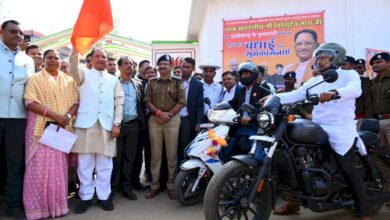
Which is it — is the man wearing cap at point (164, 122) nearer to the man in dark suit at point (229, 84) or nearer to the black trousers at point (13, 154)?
the man in dark suit at point (229, 84)

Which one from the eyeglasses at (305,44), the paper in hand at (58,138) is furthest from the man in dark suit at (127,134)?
the eyeglasses at (305,44)

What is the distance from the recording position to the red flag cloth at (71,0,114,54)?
14.2 feet

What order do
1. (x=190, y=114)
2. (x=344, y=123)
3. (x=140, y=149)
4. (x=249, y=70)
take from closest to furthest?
1. (x=344, y=123)
2. (x=249, y=70)
3. (x=190, y=114)
4. (x=140, y=149)

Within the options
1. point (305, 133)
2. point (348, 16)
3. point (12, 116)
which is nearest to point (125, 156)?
point (12, 116)

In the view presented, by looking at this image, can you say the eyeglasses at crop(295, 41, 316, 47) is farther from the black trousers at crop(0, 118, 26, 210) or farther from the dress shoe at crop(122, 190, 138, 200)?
the black trousers at crop(0, 118, 26, 210)

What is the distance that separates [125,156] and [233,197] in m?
2.23

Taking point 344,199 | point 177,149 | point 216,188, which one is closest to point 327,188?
point 344,199

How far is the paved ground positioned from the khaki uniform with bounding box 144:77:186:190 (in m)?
0.51

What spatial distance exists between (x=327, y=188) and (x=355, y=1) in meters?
5.99

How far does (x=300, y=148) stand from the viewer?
340 centimetres

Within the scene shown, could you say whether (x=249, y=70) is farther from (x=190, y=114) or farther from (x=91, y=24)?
(x=91, y=24)

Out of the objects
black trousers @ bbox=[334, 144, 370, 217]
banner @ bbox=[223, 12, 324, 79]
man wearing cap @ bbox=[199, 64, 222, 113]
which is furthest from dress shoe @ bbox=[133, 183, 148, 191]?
banner @ bbox=[223, 12, 324, 79]

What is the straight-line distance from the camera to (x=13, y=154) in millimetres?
4012

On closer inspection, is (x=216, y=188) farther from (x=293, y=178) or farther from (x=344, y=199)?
(x=344, y=199)
